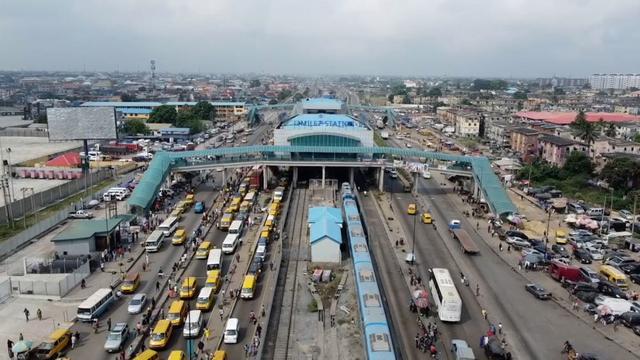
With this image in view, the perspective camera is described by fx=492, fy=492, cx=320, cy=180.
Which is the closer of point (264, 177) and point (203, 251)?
point (203, 251)

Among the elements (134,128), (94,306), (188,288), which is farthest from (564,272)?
(134,128)

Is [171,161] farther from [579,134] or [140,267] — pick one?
[579,134]

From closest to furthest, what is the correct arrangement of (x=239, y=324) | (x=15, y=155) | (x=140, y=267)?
(x=239, y=324) → (x=140, y=267) → (x=15, y=155)

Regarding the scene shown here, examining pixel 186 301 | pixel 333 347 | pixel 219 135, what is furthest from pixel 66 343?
pixel 219 135

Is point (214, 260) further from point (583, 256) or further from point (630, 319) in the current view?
point (583, 256)

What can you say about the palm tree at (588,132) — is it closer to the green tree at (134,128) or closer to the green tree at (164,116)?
the green tree at (134,128)

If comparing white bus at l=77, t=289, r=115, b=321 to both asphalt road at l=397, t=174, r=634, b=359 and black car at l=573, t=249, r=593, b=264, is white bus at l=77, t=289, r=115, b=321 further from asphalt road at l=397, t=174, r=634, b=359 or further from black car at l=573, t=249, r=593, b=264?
black car at l=573, t=249, r=593, b=264

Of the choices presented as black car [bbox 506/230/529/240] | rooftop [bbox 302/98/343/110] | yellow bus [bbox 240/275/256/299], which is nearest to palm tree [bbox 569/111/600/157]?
black car [bbox 506/230/529/240]
